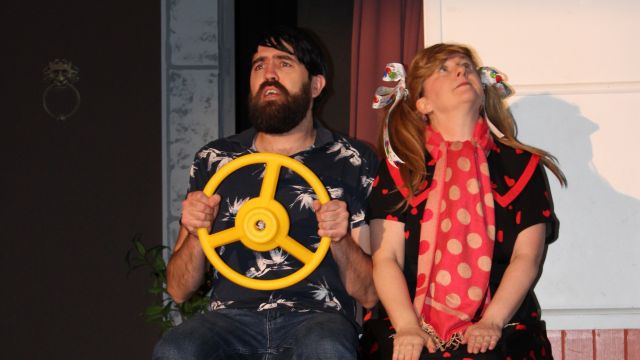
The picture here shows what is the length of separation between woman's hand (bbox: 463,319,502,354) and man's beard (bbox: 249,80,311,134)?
80cm

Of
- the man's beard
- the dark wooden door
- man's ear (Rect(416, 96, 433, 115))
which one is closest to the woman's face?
man's ear (Rect(416, 96, 433, 115))

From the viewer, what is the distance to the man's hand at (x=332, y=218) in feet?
5.74

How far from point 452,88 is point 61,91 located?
2086 mm

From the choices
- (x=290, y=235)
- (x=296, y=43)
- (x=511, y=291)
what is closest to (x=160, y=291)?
(x=290, y=235)

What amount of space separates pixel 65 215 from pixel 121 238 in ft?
0.89

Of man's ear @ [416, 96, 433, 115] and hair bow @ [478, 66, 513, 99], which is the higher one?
hair bow @ [478, 66, 513, 99]

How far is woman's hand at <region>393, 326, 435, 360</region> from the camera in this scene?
1.68 meters

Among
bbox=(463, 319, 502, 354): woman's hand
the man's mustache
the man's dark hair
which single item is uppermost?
the man's dark hair

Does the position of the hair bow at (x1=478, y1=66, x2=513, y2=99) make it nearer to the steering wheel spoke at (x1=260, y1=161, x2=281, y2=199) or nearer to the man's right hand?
the steering wheel spoke at (x1=260, y1=161, x2=281, y2=199)

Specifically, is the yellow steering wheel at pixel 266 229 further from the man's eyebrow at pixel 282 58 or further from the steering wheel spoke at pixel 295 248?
the man's eyebrow at pixel 282 58

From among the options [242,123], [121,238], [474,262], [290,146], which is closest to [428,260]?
[474,262]

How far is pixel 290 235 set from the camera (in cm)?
203

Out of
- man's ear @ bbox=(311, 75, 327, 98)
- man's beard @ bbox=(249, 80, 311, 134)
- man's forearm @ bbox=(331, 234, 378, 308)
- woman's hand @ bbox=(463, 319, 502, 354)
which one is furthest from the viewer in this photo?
man's ear @ bbox=(311, 75, 327, 98)

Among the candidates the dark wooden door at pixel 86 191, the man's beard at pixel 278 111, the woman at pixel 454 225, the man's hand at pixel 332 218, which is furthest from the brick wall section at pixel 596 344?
the dark wooden door at pixel 86 191
